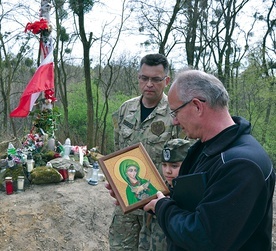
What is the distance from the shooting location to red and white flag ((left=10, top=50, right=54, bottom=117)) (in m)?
6.03

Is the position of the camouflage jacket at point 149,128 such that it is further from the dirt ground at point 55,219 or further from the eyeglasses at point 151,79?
the dirt ground at point 55,219

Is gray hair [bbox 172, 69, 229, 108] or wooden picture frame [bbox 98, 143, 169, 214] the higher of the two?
gray hair [bbox 172, 69, 229, 108]

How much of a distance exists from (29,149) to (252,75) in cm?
1000

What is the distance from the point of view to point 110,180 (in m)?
1.81

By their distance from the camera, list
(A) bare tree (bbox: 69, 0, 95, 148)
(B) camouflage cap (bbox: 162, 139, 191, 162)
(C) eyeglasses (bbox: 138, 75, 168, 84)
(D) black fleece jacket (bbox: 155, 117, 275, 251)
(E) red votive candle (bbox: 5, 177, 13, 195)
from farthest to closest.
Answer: (A) bare tree (bbox: 69, 0, 95, 148) → (E) red votive candle (bbox: 5, 177, 13, 195) → (C) eyeglasses (bbox: 138, 75, 168, 84) → (B) camouflage cap (bbox: 162, 139, 191, 162) → (D) black fleece jacket (bbox: 155, 117, 275, 251)

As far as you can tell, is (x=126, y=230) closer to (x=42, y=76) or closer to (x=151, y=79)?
(x=151, y=79)

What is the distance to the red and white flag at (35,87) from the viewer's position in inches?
237

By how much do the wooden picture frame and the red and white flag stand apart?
4.49 metres

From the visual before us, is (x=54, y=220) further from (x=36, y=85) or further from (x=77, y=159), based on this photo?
(x=36, y=85)

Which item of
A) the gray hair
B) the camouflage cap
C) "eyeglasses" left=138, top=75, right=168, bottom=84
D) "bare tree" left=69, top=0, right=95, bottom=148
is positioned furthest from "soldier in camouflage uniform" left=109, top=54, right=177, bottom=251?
"bare tree" left=69, top=0, right=95, bottom=148

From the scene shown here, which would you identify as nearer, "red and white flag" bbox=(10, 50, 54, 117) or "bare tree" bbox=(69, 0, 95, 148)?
"red and white flag" bbox=(10, 50, 54, 117)

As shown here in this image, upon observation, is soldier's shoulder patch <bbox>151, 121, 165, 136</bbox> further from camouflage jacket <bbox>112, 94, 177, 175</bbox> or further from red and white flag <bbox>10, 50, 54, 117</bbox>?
red and white flag <bbox>10, 50, 54, 117</bbox>

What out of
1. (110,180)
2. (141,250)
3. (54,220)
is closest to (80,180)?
(54,220)

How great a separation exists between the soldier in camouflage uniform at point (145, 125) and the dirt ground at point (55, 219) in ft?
5.53
